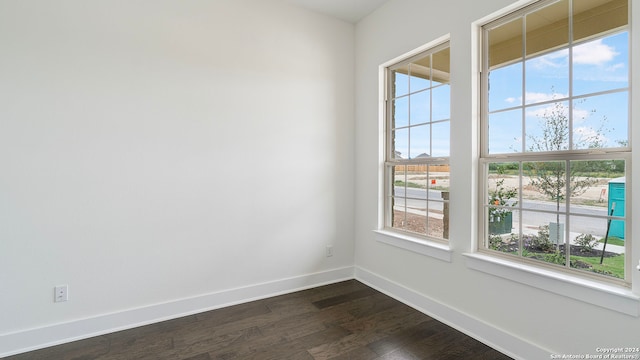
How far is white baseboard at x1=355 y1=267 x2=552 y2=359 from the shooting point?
2.02 meters

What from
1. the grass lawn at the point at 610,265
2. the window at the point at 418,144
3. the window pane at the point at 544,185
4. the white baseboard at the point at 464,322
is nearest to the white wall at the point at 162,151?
the window at the point at 418,144

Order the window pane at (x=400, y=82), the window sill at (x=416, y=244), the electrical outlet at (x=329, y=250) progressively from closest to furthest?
the window sill at (x=416, y=244)
the window pane at (x=400, y=82)
the electrical outlet at (x=329, y=250)

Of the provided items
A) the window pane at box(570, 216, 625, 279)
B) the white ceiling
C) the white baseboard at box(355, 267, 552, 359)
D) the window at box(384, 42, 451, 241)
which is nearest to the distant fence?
the window at box(384, 42, 451, 241)

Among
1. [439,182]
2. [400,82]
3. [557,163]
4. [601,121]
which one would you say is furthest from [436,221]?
[400,82]

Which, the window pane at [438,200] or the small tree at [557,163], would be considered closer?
the small tree at [557,163]

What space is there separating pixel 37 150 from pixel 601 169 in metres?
3.78

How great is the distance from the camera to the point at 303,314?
2.72 metres

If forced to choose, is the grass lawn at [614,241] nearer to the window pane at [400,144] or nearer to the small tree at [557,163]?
the small tree at [557,163]

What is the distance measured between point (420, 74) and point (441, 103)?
16.8 inches

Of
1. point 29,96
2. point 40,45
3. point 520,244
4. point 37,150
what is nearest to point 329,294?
point 520,244

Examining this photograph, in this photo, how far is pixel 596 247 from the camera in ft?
5.98

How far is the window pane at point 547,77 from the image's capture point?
6.42ft

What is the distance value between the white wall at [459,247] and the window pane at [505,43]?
0.14m

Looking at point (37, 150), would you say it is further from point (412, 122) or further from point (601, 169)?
point (601, 169)
